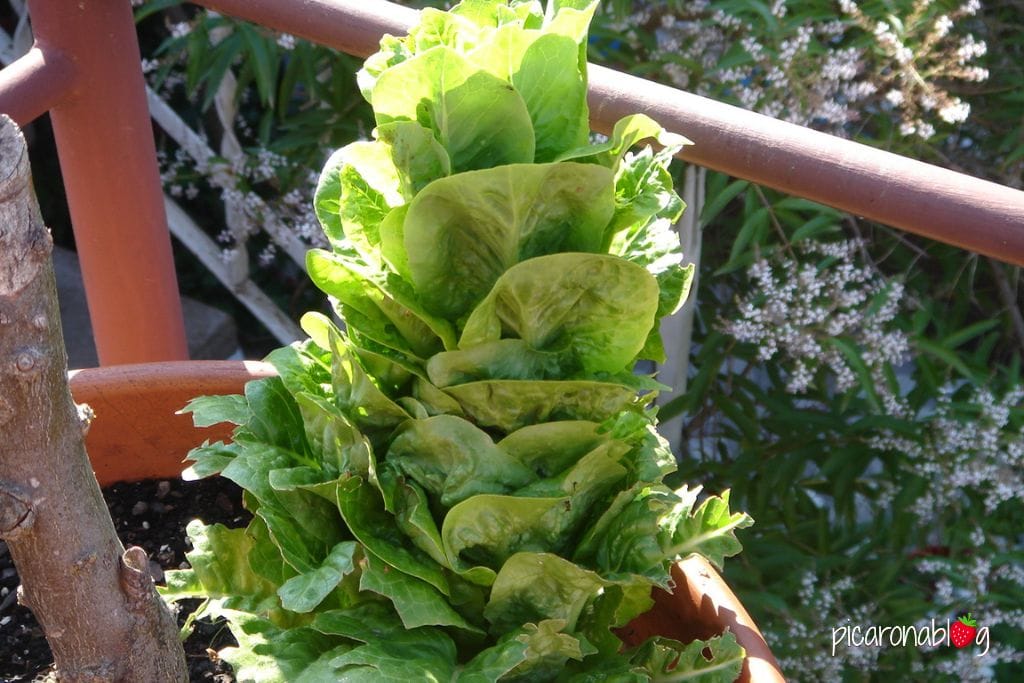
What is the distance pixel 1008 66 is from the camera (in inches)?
78.0

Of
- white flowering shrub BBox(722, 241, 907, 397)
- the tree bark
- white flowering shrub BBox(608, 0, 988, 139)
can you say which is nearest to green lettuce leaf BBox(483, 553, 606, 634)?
the tree bark

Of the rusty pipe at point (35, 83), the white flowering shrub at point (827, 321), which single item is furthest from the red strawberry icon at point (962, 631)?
the rusty pipe at point (35, 83)

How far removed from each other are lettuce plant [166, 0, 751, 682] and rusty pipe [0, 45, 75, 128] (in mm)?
455

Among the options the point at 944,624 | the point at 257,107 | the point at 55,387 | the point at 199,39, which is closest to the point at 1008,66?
the point at 944,624

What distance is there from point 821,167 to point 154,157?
2.68 ft

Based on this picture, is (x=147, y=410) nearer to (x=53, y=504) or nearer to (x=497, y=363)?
(x=53, y=504)

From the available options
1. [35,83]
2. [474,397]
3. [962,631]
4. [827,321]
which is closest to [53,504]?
[474,397]

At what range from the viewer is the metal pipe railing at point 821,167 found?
754mm

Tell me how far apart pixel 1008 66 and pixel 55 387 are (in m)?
1.91

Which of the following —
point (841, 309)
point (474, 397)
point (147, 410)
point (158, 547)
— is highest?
point (474, 397)

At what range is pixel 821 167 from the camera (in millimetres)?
819

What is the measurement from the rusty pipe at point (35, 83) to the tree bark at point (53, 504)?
483mm

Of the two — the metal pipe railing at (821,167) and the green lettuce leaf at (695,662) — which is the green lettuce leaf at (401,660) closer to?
the green lettuce leaf at (695,662)

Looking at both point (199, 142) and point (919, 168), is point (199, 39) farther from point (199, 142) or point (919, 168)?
point (919, 168)
